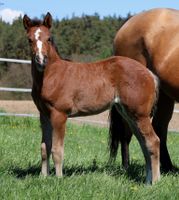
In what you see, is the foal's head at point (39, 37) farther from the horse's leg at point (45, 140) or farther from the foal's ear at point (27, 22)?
the horse's leg at point (45, 140)

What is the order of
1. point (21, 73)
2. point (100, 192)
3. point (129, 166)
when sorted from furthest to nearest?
1. point (21, 73)
2. point (129, 166)
3. point (100, 192)

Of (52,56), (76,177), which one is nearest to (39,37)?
(52,56)

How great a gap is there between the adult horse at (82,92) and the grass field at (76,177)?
1.01 feet

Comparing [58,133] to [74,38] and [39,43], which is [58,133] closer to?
[39,43]

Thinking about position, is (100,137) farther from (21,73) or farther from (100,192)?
(21,73)

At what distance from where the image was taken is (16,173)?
16.7ft

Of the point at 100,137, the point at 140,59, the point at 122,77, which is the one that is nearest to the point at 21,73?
the point at 100,137

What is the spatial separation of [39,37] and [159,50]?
6.49 ft

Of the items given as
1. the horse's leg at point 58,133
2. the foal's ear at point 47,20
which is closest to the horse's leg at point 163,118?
the horse's leg at point 58,133

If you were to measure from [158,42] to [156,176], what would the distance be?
187 cm

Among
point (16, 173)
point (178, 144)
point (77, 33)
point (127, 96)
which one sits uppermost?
point (127, 96)

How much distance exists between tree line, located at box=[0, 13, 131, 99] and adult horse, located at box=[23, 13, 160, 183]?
1717cm

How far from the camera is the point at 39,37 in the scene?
465 centimetres

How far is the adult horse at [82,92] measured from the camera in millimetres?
4746
